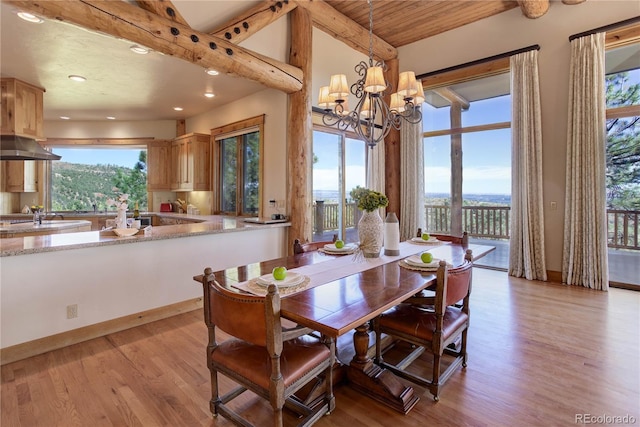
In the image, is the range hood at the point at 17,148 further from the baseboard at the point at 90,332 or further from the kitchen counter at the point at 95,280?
the baseboard at the point at 90,332

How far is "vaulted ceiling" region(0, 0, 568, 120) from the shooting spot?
263cm

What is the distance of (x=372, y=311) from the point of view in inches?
56.5

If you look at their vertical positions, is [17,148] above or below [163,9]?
below

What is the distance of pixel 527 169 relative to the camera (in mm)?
4523

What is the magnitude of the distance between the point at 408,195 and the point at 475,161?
1245 millimetres

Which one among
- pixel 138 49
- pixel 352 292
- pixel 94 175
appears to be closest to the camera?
pixel 352 292

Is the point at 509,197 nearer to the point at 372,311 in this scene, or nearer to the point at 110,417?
the point at 372,311

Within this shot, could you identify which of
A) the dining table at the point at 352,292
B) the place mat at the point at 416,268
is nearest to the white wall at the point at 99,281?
the dining table at the point at 352,292

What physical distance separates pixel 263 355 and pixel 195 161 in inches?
199

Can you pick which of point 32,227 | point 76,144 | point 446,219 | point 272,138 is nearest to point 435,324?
point 272,138

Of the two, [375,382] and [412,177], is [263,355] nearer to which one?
[375,382]

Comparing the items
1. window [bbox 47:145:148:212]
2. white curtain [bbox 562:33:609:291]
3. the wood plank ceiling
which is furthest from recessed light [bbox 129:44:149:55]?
white curtain [bbox 562:33:609:291]

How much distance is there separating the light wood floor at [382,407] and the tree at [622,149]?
181cm

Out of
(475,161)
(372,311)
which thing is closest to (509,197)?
(475,161)
